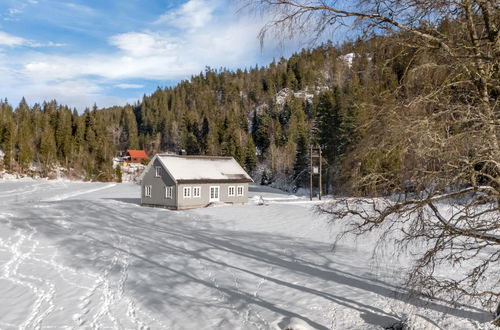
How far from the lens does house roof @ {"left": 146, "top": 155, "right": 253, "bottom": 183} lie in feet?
102

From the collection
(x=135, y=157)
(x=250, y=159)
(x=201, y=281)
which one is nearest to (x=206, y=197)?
(x=201, y=281)

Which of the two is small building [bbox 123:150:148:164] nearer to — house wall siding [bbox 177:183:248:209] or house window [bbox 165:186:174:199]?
house wall siding [bbox 177:183:248:209]

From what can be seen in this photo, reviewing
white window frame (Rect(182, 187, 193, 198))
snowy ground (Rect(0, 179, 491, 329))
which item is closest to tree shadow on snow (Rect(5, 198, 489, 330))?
snowy ground (Rect(0, 179, 491, 329))

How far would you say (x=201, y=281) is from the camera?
12297 mm

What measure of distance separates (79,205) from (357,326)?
28.8 m

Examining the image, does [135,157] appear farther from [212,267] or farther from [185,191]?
[212,267]

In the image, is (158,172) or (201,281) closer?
(201,281)

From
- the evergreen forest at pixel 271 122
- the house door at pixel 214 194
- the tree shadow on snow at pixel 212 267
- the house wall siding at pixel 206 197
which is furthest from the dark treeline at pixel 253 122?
the house door at pixel 214 194

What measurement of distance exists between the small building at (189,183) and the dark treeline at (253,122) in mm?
9424

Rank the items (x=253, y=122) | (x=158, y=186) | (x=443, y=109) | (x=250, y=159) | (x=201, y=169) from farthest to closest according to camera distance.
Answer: (x=253, y=122) < (x=250, y=159) < (x=201, y=169) < (x=158, y=186) < (x=443, y=109)

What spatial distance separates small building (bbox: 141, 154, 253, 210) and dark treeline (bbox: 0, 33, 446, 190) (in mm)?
9424

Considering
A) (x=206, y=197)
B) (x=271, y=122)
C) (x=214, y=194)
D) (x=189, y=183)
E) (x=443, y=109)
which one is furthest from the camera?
(x=271, y=122)

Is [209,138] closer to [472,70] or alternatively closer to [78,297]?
[78,297]

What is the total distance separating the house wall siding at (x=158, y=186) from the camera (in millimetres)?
31031
